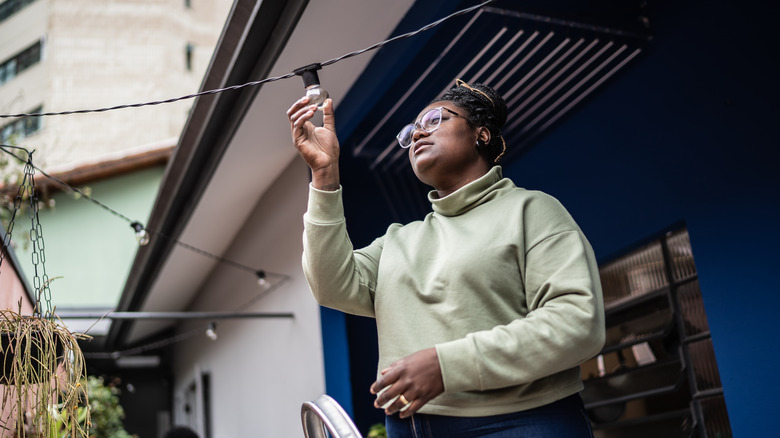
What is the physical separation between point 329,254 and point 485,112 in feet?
1.70

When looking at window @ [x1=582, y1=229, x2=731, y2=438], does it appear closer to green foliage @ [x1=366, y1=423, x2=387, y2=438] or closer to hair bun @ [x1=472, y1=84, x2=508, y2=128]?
green foliage @ [x1=366, y1=423, x2=387, y2=438]

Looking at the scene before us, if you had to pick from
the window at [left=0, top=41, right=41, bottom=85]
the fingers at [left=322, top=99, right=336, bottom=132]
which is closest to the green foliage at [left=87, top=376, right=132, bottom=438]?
the fingers at [left=322, top=99, right=336, bottom=132]

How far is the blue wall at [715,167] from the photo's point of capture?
3.04 m

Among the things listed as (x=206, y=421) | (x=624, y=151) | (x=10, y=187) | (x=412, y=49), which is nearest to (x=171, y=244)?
(x=10, y=187)

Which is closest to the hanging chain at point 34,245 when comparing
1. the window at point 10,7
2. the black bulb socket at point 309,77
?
the black bulb socket at point 309,77

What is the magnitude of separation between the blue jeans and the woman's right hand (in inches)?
19.1

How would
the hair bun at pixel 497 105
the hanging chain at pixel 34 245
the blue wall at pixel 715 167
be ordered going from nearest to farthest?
the hair bun at pixel 497 105 → the hanging chain at pixel 34 245 → the blue wall at pixel 715 167

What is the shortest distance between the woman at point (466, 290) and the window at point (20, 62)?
1903 cm

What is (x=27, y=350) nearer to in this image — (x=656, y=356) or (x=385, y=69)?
(x=385, y=69)

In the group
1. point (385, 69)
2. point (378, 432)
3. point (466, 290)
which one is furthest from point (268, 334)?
point (466, 290)

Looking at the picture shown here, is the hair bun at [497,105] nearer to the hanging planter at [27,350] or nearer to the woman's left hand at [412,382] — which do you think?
the woman's left hand at [412,382]

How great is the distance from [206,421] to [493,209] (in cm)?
814

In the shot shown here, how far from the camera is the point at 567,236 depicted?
1297mm

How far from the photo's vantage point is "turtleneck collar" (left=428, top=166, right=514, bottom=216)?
4.96 ft
